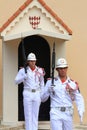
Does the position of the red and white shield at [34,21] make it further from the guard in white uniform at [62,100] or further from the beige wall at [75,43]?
the guard in white uniform at [62,100]

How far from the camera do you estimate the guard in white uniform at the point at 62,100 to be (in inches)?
297

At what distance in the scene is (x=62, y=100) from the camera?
7602mm

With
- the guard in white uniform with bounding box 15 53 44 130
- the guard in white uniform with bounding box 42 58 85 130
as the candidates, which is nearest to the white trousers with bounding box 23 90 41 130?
the guard in white uniform with bounding box 15 53 44 130

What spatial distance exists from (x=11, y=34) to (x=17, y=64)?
0.88 meters

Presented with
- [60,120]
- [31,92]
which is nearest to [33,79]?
[31,92]

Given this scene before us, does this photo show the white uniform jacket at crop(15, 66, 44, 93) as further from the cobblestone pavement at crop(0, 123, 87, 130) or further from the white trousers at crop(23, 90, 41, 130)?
the cobblestone pavement at crop(0, 123, 87, 130)

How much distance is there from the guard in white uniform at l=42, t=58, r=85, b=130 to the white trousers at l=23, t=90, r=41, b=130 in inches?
85.2

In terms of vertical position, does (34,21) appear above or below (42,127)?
above

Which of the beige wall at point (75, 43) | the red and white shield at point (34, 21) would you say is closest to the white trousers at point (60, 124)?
the red and white shield at point (34, 21)

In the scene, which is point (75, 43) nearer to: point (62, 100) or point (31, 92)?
point (31, 92)

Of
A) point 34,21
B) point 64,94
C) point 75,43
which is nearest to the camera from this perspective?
point 64,94

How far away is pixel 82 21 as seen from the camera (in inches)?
492

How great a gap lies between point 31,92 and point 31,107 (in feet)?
1.02

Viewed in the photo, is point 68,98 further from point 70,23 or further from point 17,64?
point 70,23
